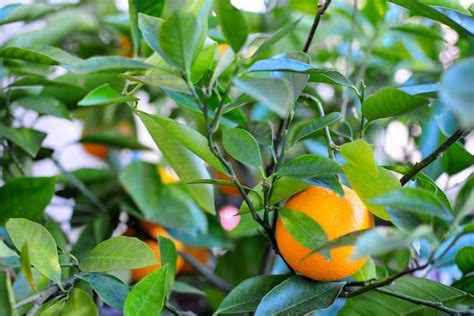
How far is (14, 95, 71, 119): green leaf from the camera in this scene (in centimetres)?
88

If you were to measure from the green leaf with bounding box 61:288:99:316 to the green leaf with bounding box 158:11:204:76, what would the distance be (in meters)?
0.22

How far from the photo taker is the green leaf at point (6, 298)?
0.56 m

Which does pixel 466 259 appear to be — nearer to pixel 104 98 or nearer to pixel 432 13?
pixel 432 13

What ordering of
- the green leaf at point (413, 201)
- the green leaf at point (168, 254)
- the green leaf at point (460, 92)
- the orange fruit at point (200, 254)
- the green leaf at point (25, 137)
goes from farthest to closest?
the orange fruit at point (200, 254) → the green leaf at point (25, 137) → the green leaf at point (168, 254) → the green leaf at point (413, 201) → the green leaf at point (460, 92)

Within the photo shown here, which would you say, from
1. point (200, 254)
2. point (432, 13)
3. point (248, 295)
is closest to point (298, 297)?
point (248, 295)

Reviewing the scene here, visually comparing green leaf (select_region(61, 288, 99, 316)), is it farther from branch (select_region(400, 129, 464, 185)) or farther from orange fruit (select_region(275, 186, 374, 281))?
branch (select_region(400, 129, 464, 185))

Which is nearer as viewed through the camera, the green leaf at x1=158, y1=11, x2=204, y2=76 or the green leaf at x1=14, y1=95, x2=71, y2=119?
the green leaf at x1=158, y1=11, x2=204, y2=76

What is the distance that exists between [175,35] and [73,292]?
25 cm

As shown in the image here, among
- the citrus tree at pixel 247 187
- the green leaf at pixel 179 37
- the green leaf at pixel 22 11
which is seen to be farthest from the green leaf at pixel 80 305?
the green leaf at pixel 22 11

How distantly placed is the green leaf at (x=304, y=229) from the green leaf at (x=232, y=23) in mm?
164

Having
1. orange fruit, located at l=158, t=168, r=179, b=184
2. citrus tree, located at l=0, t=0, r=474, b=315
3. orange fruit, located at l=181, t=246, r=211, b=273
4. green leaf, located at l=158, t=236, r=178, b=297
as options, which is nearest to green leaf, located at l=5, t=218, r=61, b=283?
citrus tree, located at l=0, t=0, r=474, b=315

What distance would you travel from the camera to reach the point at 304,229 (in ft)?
1.90

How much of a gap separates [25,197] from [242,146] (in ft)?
1.04

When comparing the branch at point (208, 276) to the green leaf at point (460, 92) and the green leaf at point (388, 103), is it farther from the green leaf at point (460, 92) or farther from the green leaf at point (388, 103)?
the green leaf at point (460, 92)
